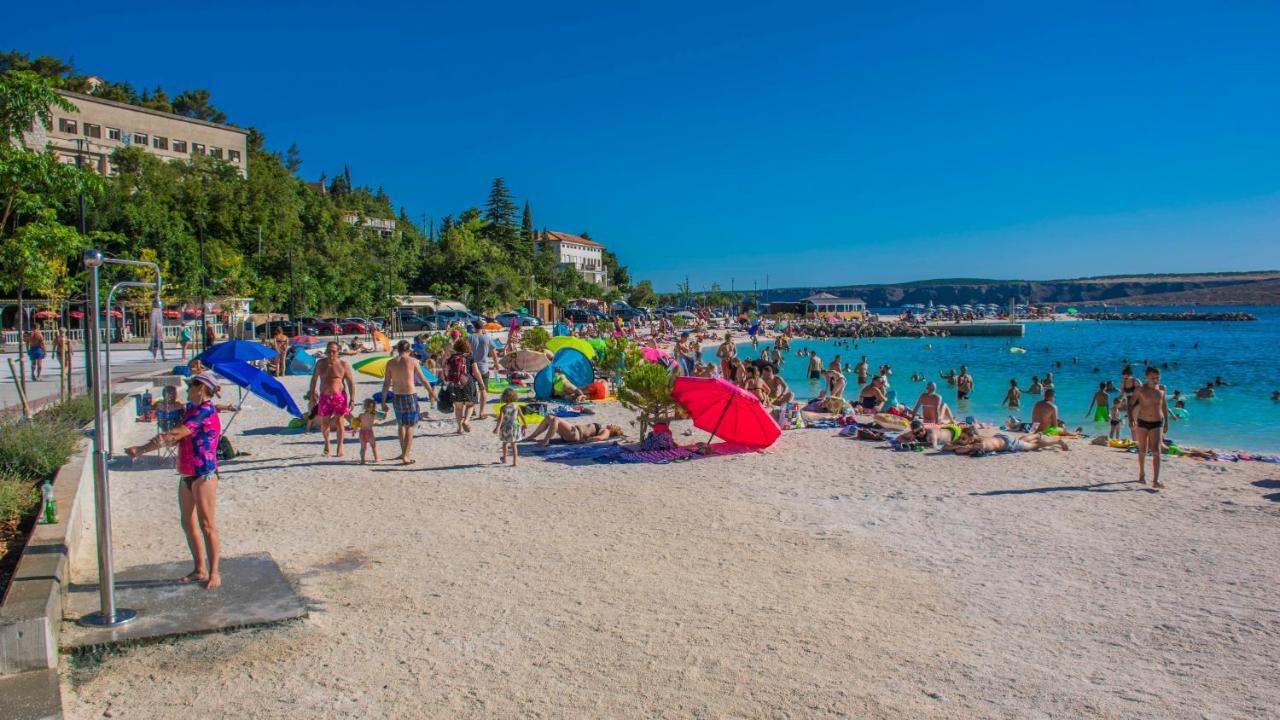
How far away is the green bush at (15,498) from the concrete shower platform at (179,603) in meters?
1.05

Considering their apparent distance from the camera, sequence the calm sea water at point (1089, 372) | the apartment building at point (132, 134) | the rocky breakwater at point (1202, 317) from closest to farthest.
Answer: the calm sea water at point (1089, 372), the apartment building at point (132, 134), the rocky breakwater at point (1202, 317)

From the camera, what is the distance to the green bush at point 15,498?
595 centimetres

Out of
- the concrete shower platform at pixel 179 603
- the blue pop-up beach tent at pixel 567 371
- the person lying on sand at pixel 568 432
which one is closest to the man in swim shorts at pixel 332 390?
the person lying on sand at pixel 568 432

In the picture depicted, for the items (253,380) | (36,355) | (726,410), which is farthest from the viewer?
(36,355)

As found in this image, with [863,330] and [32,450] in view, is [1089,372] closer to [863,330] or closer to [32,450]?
[863,330]

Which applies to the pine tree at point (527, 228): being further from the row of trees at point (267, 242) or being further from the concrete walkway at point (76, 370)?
the concrete walkway at point (76, 370)

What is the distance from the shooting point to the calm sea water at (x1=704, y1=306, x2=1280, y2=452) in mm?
20938

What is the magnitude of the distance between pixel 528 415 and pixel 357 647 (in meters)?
8.96

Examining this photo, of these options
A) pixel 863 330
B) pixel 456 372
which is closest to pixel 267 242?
pixel 456 372

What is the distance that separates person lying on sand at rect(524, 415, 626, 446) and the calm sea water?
12.6 m

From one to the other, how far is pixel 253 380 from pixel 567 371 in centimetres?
831

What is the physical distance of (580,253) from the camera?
351 feet

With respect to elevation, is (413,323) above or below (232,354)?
above

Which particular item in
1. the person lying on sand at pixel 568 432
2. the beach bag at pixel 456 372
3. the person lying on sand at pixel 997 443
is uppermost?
the beach bag at pixel 456 372
